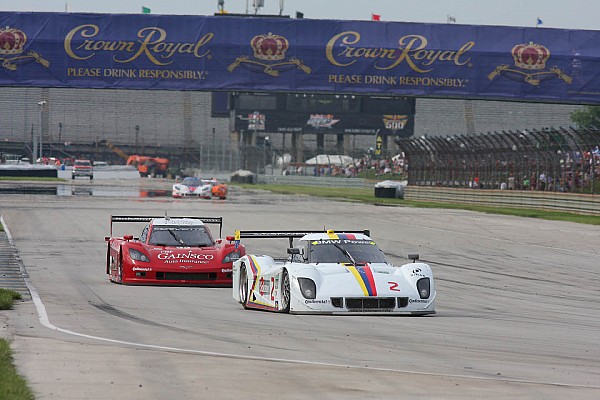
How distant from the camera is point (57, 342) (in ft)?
29.9

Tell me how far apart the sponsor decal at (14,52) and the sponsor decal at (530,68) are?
58.2 feet

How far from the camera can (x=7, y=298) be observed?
12.2 meters

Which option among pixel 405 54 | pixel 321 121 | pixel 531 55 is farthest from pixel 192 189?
pixel 321 121

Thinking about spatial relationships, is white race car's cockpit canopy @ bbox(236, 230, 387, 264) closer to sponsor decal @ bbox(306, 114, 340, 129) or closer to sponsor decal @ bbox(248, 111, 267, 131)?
sponsor decal @ bbox(248, 111, 267, 131)

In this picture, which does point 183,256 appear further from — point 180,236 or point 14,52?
point 14,52

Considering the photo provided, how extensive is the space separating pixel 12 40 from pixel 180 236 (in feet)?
94.9

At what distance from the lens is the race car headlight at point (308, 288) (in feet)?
39.2

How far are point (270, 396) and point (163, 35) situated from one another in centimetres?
3762

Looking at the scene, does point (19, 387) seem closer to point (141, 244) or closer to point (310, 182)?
point (141, 244)

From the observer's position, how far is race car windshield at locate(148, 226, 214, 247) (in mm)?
16712

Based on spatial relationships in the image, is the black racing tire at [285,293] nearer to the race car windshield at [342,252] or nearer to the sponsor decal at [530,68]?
the race car windshield at [342,252]

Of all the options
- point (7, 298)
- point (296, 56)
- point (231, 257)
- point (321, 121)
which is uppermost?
point (296, 56)

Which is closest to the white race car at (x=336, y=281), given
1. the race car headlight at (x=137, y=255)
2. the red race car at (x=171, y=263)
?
the red race car at (x=171, y=263)

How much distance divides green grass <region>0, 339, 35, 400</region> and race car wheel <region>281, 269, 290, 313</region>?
4.59 metres
